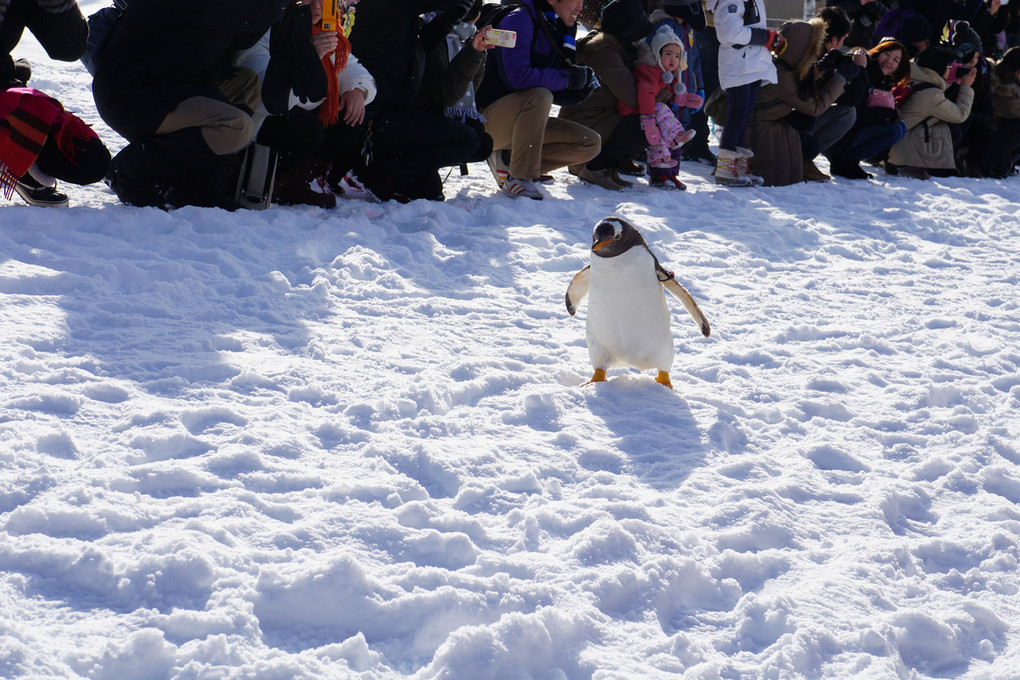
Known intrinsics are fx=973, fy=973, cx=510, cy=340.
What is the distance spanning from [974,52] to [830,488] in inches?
263

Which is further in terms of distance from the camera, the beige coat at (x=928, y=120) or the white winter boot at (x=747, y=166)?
the beige coat at (x=928, y=120)

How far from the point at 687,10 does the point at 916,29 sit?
8.51 ft

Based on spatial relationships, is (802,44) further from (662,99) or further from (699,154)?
(662,99)

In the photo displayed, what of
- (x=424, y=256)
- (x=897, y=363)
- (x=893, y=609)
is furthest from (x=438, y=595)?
(x=424, y=256)

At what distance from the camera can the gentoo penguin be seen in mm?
2949

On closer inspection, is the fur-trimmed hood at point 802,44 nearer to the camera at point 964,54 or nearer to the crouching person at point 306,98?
the camera at point 964,54

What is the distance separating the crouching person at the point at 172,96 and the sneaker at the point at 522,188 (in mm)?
1748

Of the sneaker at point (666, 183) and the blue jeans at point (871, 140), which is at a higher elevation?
the blue jeans at point (871, 140)

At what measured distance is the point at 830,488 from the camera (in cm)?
243

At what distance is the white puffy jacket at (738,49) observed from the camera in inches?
252

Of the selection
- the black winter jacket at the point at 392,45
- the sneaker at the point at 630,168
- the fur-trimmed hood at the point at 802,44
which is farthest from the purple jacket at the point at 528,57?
the fur-trimmed hood at the point at 802,44

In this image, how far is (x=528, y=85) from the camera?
216 inches

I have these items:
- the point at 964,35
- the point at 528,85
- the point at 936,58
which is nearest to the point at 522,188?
the point at 528,85

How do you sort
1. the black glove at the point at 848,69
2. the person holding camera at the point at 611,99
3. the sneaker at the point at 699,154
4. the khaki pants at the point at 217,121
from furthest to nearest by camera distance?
1. the sneaker at the point at 699,154
2. the black glove at the point at 848,69
3. the person holding camera at the point at 611,99
4. the khaki pants at the point at 217,121
